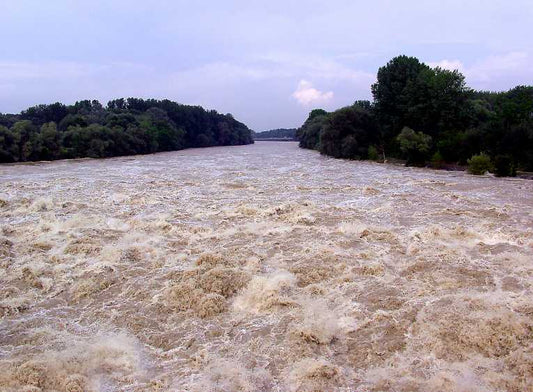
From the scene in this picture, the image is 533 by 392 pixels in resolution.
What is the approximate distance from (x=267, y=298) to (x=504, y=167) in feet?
70.2

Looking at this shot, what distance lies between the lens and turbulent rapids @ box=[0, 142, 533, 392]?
5.48 m

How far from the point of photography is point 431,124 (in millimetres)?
35844

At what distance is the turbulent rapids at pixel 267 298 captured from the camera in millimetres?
5480

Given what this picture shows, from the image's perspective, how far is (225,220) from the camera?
42.8 feet

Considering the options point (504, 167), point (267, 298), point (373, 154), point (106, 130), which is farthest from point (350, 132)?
point (267, 298)

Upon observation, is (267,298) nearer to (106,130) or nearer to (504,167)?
(504,167)

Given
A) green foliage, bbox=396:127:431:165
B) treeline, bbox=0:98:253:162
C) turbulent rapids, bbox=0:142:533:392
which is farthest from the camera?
treeline, bbox=0:98:253:162

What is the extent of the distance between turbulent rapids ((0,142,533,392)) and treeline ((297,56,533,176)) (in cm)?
1463

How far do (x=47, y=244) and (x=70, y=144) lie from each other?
33.7 meters

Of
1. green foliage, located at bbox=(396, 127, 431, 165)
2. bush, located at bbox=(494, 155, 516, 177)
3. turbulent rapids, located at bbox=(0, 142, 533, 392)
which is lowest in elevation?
turbulent rapids, located at bbox=(0, 142, 533, 392)

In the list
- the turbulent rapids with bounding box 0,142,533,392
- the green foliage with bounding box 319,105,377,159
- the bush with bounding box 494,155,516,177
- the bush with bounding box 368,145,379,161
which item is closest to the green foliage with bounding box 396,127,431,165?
the bush with bounding box 368,145,379,161

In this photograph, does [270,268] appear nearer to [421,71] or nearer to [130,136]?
[421,71]

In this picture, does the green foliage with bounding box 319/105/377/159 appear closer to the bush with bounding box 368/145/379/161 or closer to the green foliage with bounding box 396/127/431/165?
the bush with bounding box 368/145/379/161

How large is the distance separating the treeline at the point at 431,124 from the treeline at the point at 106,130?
21076 mm
